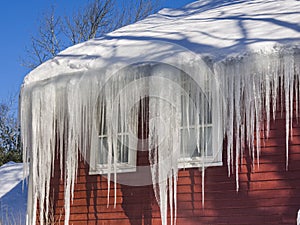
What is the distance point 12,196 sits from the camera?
43.0ft

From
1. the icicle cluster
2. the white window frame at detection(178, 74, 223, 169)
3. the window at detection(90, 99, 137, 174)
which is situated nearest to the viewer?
the icicle cluster

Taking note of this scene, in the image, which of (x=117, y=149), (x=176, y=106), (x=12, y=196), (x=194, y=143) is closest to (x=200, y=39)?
(x=176, y=106)

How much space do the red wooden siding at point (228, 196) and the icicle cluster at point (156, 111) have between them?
141 mm

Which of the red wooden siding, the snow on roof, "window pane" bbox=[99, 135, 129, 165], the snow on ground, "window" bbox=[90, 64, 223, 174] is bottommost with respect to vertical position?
the snow on ground

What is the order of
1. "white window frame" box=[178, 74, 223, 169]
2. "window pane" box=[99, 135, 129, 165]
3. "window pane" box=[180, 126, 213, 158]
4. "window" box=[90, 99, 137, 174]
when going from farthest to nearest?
"window pane" box=[99, 135, 129, 165], "window" box=[90, 99, 137, 174], "window pane" box=[180, 126, 213, 158], "white window frame" box=[178, 74, 223, 169]

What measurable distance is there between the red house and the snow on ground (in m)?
3.71

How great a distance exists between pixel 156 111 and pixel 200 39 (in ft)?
3.66

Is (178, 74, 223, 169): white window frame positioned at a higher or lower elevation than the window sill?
higher

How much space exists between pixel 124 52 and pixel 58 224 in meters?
2.70

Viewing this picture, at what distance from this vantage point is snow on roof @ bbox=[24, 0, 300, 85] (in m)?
6.41

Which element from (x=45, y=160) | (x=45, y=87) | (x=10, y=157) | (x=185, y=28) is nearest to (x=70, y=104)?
(x=45, y=87)

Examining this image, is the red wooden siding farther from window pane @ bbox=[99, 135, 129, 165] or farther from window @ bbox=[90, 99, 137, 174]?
window pane @ bbox=[99, 135, 129, 165]

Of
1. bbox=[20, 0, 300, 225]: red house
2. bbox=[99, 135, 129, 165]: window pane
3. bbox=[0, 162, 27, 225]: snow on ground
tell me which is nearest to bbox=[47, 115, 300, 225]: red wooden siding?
bbox=[20, 0, 300, 225]: red house

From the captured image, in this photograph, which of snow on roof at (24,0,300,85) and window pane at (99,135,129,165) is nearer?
snow on roof at (24,0,300,85)
